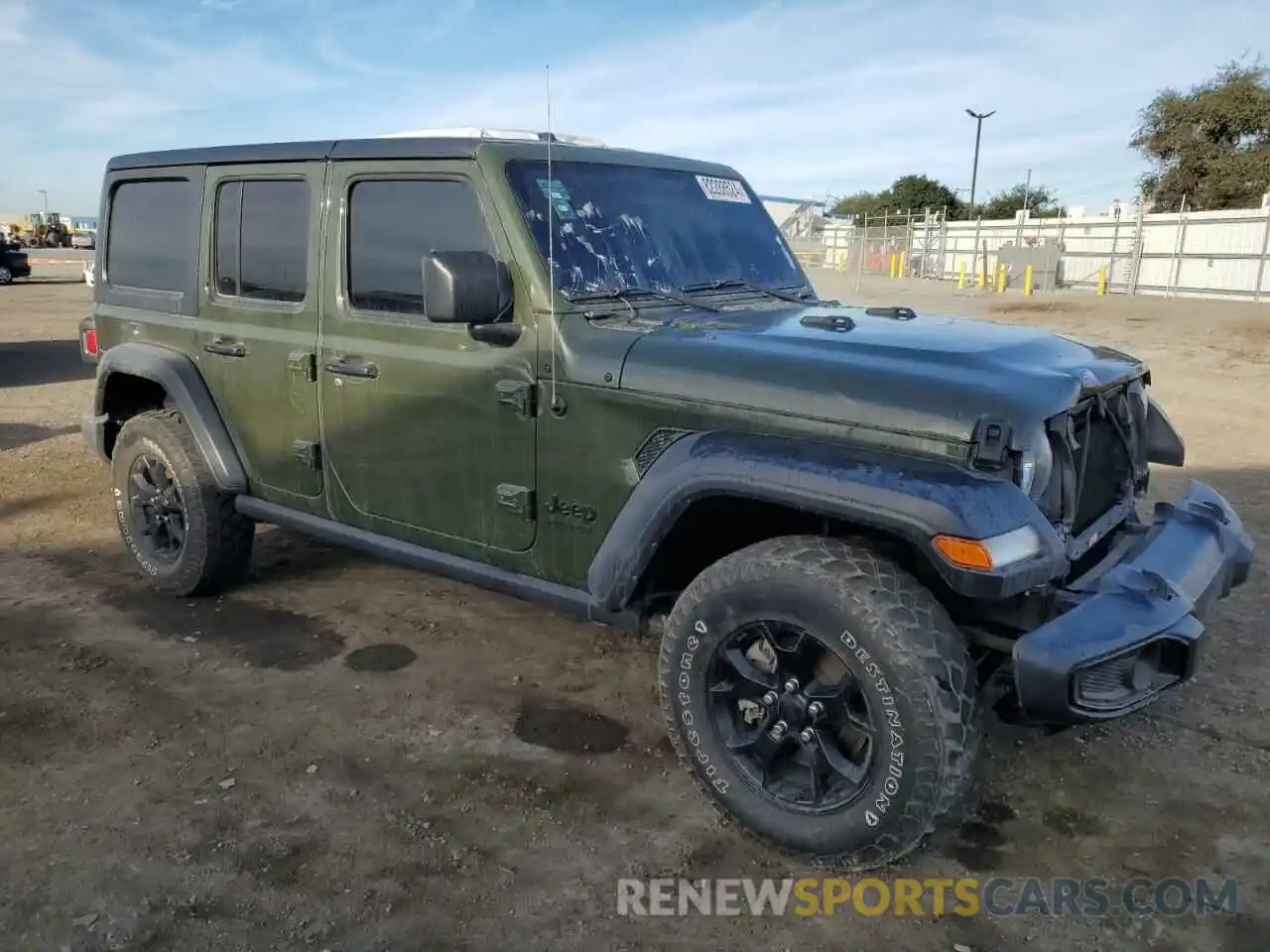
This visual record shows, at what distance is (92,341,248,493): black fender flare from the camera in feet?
14.2

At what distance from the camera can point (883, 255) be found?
35.1 m

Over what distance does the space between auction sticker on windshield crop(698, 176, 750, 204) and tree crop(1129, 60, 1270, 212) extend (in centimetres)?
3516

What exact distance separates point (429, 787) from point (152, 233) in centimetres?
305

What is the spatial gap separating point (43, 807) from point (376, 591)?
2.04 metres

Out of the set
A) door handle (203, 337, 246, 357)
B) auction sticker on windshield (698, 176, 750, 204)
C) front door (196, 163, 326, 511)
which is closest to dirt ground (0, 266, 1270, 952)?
front door (196, 163, 326, 511)

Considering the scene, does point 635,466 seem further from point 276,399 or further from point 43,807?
point 43,807

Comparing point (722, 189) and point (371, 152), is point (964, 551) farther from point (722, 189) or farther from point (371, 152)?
point (371, 152)

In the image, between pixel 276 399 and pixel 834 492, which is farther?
pixel 276 399

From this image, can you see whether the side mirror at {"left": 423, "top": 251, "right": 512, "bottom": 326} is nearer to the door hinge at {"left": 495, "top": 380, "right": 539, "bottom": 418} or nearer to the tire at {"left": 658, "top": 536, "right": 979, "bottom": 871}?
the door hinge at {"left": 495, "top": 380, "right": 539, "bottom": 418}

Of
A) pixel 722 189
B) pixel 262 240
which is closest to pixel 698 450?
pixel 722 189

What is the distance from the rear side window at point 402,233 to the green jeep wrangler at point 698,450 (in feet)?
0.04

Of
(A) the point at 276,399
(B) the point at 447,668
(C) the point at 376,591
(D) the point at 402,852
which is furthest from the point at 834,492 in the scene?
(C) the point at 376,591

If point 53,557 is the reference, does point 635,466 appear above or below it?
above

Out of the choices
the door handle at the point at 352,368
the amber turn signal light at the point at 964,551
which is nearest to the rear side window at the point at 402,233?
the door handle at the point at 352,368
